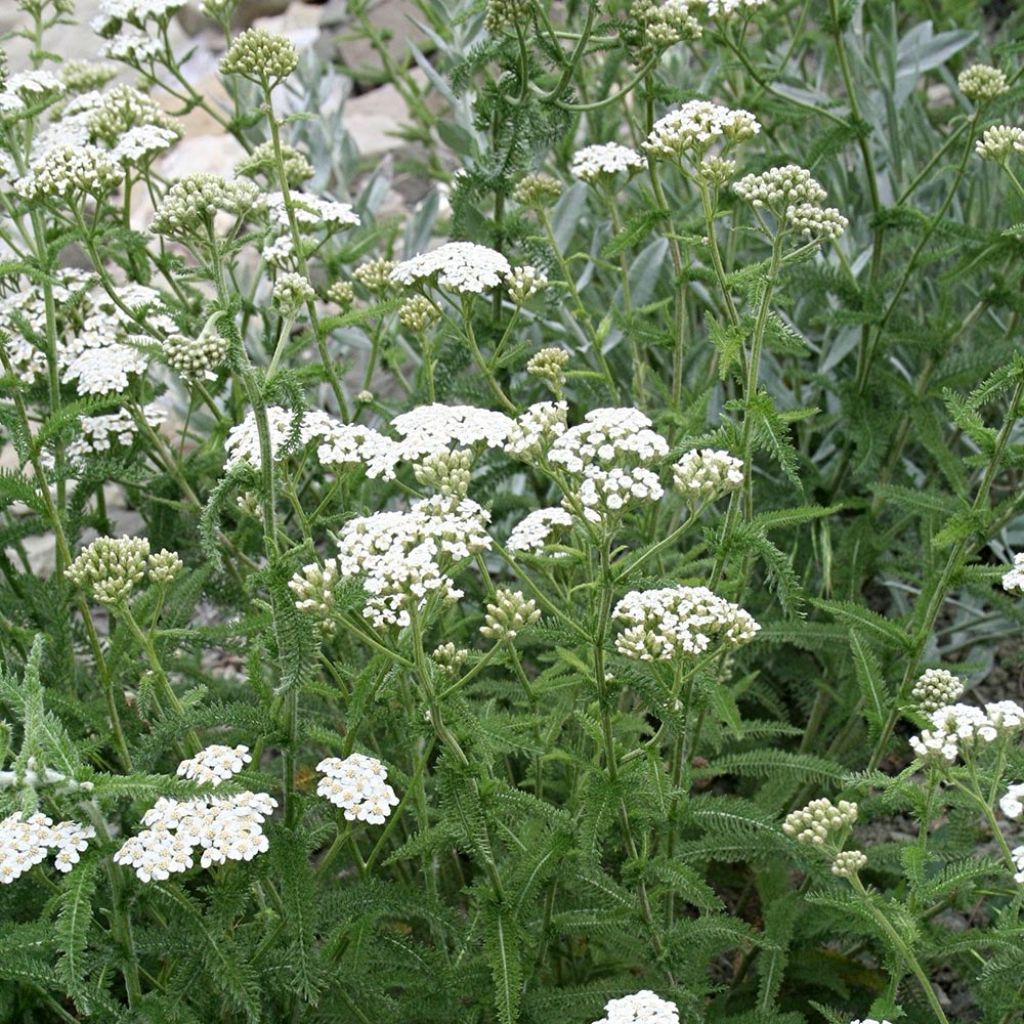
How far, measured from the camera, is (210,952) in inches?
114

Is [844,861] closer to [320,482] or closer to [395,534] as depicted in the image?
[395,534]

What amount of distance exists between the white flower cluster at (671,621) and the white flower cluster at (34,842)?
44.8 inches

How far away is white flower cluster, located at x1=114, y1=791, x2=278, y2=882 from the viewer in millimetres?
2771

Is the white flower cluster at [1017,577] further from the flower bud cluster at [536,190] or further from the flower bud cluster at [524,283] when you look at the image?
the flower bud cluster at [536,190]

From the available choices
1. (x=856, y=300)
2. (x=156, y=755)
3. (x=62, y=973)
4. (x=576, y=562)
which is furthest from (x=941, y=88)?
(x=62, y=973)

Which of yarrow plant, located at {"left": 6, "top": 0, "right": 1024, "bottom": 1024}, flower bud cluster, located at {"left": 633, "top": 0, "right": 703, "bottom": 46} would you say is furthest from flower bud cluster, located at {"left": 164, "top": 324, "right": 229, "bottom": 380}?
flower bud cluster, located at {"left": 633, "top": 0, "right": 703, "bottom": 46}

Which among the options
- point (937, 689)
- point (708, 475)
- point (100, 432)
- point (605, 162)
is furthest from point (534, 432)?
point (100, 432)

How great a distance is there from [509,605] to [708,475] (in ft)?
1.60

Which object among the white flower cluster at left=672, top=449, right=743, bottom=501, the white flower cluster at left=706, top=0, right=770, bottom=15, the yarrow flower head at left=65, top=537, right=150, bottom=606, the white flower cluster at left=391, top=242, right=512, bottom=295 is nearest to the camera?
the white flower cluster at left=672, top=449, right=743, bottom=501

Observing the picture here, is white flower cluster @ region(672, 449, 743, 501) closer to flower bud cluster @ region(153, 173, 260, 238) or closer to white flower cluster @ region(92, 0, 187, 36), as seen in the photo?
flower bud cluster @ region(153, 173, 260, 238)

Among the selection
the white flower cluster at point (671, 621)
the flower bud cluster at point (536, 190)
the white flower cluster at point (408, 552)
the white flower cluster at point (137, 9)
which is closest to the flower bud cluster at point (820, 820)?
the white flower cluster at point (671, 621)

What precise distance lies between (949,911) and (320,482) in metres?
2.32

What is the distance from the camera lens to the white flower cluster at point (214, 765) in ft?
9.43

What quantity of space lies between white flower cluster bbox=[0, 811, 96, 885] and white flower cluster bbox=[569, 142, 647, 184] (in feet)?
7.19
